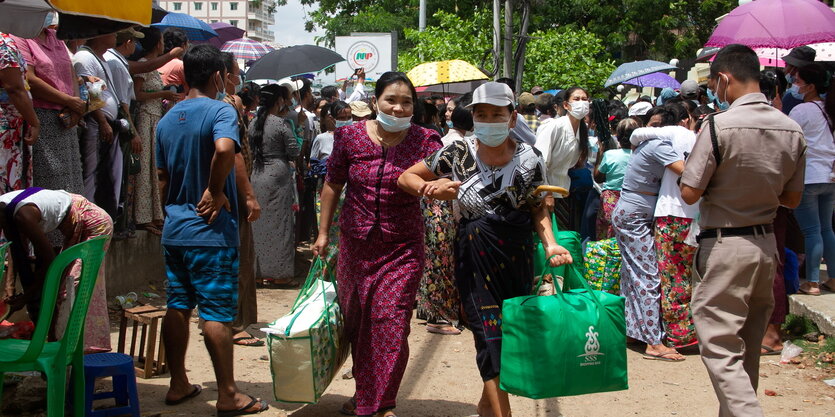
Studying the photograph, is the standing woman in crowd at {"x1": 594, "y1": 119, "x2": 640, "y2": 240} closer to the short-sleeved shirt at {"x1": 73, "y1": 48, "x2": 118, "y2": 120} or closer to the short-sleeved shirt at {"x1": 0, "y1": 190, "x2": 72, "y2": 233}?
the short-sleeved shirt at {"x1": 73, "y1": 48, "x2": 118, "y2": 120}

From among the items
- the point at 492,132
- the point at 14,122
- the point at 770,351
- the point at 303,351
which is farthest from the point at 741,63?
the point at 14,122

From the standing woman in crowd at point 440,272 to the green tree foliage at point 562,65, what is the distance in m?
12.9

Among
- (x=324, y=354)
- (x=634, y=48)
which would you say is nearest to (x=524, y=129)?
(x=324, y=354)

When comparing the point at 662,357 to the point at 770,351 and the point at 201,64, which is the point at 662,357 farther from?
the point at 201,64

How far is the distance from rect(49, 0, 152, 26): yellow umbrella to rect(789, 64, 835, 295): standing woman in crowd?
18.4 ft

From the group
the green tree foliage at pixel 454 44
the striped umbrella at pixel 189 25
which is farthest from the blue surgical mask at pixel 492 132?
the green tree foliage at pixel 454 44

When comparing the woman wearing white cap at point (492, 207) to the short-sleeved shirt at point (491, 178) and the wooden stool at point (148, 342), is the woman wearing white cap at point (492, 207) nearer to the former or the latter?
the short-sleeved shirt at point (491, 178)

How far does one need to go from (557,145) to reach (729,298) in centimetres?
A: 353

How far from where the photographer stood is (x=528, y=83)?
20.2 metres

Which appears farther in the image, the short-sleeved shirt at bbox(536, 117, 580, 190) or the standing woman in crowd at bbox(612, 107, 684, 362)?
the short-sleeved shirt at bbox(536, 117, 580, 190)

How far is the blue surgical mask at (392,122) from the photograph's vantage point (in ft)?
15.5

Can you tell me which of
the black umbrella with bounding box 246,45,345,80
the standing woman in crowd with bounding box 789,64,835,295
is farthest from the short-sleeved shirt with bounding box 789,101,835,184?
the black umbrella with bounding box 246,45,345,80

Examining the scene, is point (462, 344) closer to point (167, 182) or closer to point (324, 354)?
point (324, 354)

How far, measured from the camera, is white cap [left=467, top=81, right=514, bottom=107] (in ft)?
14.5
